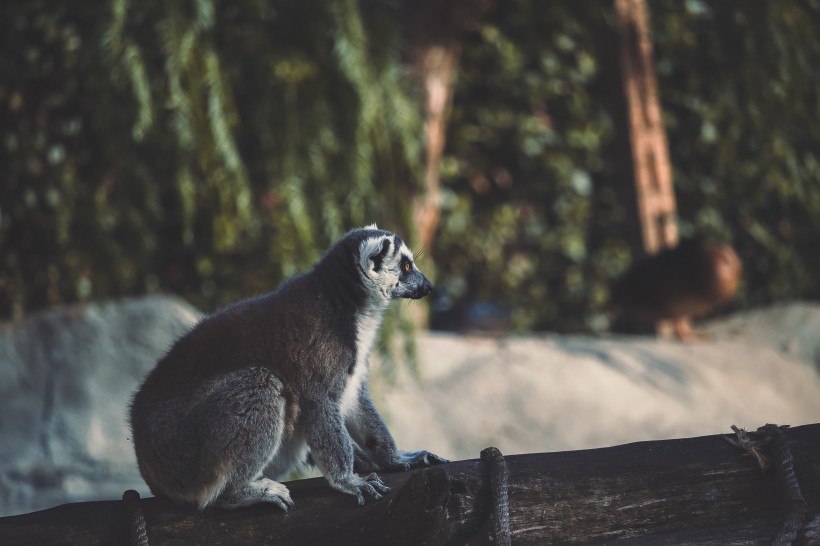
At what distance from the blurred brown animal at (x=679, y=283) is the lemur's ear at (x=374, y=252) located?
4.00m

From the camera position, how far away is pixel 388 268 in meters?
2.74

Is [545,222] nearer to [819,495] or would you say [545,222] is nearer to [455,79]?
[455,79]

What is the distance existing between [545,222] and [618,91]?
1992 millimetres

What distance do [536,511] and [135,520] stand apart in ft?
2.92

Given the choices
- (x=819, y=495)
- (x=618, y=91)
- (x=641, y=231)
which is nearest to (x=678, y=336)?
(x=641, y=231)

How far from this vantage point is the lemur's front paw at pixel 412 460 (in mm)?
2732

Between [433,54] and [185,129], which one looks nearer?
[185,129]

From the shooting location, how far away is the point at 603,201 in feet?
28.1

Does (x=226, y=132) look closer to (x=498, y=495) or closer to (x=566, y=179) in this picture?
(x=498, y=495)

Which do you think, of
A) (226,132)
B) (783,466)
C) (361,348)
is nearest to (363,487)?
(361,348)

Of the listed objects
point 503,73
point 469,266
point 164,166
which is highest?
point 503,73

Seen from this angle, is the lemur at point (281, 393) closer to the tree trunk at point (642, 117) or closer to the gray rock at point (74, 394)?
the gray rock at point (74, 394)

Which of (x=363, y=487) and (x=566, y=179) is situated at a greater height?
(x=566, y=179)

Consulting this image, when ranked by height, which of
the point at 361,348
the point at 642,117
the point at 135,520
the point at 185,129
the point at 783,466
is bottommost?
the point at 135,520
